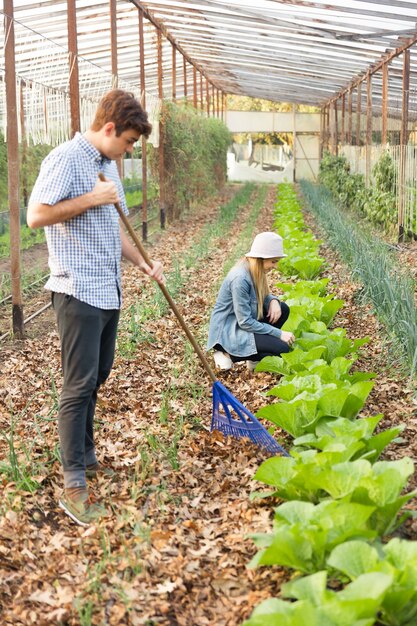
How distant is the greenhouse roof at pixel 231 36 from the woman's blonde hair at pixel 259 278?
437cm

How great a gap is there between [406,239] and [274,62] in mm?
7613

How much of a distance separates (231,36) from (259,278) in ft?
37.6

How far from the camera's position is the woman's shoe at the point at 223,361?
19.2ft

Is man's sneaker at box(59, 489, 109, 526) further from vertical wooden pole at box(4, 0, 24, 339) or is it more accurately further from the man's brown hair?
vertical wooden pole at box(4, 0, 24, 339)

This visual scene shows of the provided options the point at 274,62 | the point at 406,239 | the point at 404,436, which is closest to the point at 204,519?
the point at 404,436

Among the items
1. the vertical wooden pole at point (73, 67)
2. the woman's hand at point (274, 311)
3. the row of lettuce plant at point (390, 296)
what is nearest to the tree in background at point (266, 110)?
the vertical wooden pole at point (73, 67)

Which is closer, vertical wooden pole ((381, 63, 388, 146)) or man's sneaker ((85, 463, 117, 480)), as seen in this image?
man's sneaker ((85, 463, 117, 480))

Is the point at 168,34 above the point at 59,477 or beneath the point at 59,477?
above

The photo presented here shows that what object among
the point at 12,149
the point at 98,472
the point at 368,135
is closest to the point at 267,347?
the point at 98,472

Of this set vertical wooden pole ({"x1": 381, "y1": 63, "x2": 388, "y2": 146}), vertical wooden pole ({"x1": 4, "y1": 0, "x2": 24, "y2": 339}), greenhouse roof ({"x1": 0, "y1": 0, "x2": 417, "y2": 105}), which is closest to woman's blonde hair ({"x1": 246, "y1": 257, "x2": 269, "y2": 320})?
vertical wooden pole ({"x1": 4, "y1": 0, "x2": 24, "y2": 339})

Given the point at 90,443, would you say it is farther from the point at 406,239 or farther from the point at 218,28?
the point at 218,28

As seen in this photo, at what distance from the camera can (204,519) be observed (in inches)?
148

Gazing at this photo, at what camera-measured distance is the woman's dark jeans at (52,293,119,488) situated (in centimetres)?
356

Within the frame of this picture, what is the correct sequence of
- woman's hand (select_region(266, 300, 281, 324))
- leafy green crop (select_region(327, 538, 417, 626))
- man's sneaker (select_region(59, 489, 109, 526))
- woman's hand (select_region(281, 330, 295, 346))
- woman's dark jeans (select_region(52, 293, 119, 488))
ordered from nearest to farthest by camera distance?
leafy green crop (select_region(327, 538, 417, 626))
woman's dark jeans (select_region(52, 293, 119, 488))
man's sneaker (select_region(59, 489, 109, 526))
woman's hand (select_region(281, 330, 295, 346))
woman's hand (select_region(266, 300, 281, 324))
